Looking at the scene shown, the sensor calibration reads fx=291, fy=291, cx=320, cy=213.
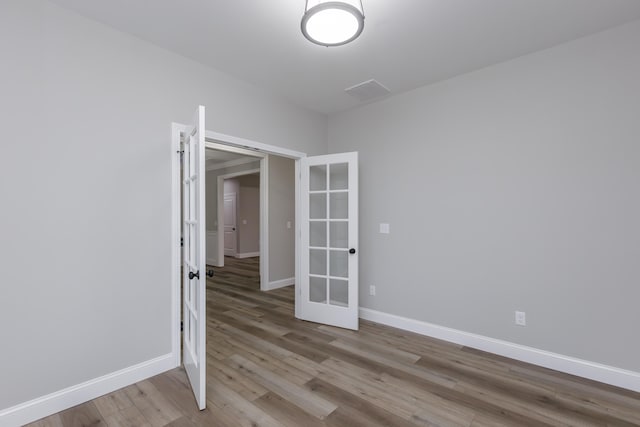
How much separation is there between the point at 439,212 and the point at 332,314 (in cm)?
174

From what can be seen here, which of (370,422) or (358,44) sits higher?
(358,44)

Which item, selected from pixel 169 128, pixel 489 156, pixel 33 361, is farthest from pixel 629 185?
pixel 33 361

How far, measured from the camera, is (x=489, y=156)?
2.89m

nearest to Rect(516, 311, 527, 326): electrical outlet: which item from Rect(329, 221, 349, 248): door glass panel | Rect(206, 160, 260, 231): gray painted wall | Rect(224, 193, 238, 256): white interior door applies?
Rect(329, 221, 349, 248): door glass panel

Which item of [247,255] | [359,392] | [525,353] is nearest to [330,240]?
[359,392]

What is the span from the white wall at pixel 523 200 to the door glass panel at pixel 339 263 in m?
0.38

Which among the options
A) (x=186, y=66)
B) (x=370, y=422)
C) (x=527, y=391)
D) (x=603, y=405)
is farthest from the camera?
(x=186, y=66)

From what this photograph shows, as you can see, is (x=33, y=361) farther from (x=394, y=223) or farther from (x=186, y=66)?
(x=394, y=223)

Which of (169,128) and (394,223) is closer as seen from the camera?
(169,128)

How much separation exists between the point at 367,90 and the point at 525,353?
120 inches

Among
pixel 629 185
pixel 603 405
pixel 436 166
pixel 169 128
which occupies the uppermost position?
pixel 169 128

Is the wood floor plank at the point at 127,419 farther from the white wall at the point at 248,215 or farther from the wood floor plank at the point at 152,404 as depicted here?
the white wall at the point at 248,215

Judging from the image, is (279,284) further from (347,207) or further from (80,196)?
(80,196)

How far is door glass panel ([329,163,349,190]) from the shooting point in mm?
3594
